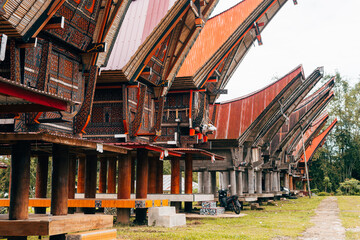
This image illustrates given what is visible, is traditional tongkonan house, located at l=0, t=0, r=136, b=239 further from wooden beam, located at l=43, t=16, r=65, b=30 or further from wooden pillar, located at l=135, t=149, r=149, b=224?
wooden pillar, located at l=135, t=149, r=149, b=224

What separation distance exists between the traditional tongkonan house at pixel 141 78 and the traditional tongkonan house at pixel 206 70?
171 cm

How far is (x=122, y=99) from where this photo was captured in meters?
16.6

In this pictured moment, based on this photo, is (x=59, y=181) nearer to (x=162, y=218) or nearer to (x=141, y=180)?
(x=162, y=218)

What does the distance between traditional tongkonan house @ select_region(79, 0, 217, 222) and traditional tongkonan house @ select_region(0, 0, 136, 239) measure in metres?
1.31

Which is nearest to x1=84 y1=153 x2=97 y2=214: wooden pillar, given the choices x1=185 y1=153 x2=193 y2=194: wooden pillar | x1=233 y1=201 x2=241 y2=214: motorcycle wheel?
x1=185 y1=153 x2=193 y2=194: wooden pillar

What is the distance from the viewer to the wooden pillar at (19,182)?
8.41 m

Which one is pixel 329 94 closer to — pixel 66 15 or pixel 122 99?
pixel 122 99

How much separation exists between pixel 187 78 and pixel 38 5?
10.8 m

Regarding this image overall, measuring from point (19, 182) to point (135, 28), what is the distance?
11625 millimetres

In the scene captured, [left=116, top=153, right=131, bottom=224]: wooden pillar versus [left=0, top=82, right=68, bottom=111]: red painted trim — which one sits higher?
[left=0, top=82, right=68, bottom=111]: red painted trim

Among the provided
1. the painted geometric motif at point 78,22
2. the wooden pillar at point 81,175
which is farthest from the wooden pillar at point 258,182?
the painted geometric motif at point 78,22

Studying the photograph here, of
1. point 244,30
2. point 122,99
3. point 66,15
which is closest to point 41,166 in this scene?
point 122,99

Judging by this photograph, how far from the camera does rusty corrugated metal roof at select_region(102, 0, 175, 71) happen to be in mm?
16438

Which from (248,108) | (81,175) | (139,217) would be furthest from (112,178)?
(248,108)
